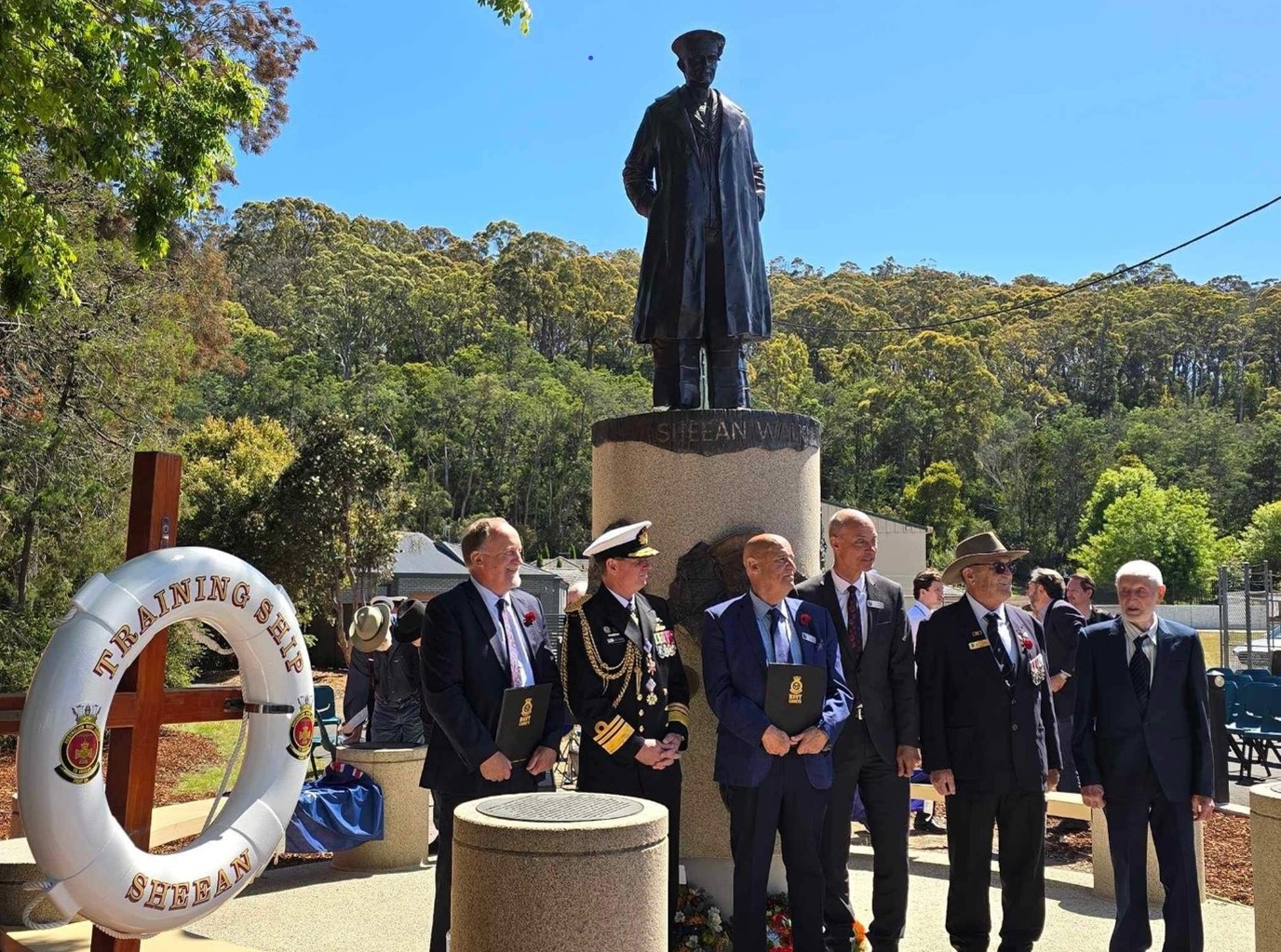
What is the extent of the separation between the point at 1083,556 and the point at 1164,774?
6269 cm

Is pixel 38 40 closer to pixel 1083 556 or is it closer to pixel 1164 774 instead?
pixel 1164 774

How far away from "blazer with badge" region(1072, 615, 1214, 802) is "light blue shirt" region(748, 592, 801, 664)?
1.32m

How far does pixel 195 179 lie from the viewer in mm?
7988

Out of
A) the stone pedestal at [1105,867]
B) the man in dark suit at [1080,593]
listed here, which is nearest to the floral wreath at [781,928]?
the stone pedestal at [1105,867]

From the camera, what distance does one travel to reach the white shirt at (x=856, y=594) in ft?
16.7

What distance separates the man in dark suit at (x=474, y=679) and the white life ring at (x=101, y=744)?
20.4 inches

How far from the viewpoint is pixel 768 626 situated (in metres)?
4.73

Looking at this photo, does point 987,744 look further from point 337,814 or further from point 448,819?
point 337,814

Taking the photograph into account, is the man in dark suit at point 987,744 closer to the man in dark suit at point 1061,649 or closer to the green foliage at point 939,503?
the man in dark suit at point 1061,649

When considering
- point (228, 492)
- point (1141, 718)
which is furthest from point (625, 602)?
point (228, 492)

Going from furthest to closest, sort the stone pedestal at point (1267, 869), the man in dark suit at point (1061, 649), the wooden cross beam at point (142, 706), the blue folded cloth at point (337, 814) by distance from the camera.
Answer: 1. the man in dark suit at point (1061, 649)
2. the blue folded cloth at point (337, 814)
3. the stone pedestal at point (1267, 869)
4. the wooden cross beam at point (142, 706)

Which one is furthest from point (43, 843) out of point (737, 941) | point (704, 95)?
point (704, 95)

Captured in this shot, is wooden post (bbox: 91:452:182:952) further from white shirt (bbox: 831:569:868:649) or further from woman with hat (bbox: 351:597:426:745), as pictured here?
woman with hat (bbox: 351:597:426:745)

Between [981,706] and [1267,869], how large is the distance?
1168 millimetres
